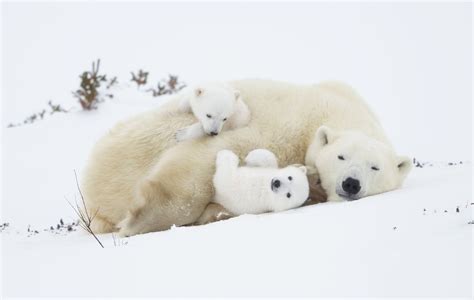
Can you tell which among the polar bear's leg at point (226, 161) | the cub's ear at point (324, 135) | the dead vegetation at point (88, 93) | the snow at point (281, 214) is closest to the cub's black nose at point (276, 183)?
the snow at point (281, 214)

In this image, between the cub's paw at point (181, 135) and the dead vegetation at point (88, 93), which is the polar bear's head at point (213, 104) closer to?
the cub's paw at point (181, 135)

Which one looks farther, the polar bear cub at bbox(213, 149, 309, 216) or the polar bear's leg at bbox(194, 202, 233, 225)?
the polar bear's leg at bbox(194, 202, 233, 225)

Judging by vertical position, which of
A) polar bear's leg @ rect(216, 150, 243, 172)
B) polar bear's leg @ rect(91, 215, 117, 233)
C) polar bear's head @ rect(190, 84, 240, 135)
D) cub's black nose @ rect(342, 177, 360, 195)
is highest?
polar bear's head @ rect(190, 84, 240, 135)

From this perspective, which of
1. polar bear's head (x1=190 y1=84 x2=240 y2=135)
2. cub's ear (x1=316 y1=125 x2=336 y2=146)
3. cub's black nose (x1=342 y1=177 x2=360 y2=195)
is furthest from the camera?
polar bear's head (x1=190 y1=84 x2=240 y2=135)

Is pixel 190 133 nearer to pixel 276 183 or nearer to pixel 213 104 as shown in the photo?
pixel 213 104

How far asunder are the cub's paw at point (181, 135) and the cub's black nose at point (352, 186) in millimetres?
1395

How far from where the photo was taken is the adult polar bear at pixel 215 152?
5234 millimetres

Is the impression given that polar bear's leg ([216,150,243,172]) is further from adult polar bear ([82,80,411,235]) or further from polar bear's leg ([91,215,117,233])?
polar bear's leg ([91,215,117,233])

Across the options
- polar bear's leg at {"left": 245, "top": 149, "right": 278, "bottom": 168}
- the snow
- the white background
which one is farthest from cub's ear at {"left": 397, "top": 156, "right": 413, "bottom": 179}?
the white background

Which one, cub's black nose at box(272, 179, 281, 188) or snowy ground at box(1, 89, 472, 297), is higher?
snowy ground at box(1, 89, 472, 297)

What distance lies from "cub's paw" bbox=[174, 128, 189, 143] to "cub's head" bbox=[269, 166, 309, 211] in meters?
0.97

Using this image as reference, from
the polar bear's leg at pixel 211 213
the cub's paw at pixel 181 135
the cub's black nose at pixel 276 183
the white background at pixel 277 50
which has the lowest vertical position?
the white background at pixel 277 50

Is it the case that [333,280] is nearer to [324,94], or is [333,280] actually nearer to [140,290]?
[140,290]

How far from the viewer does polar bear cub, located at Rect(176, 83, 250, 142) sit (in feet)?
18.6
